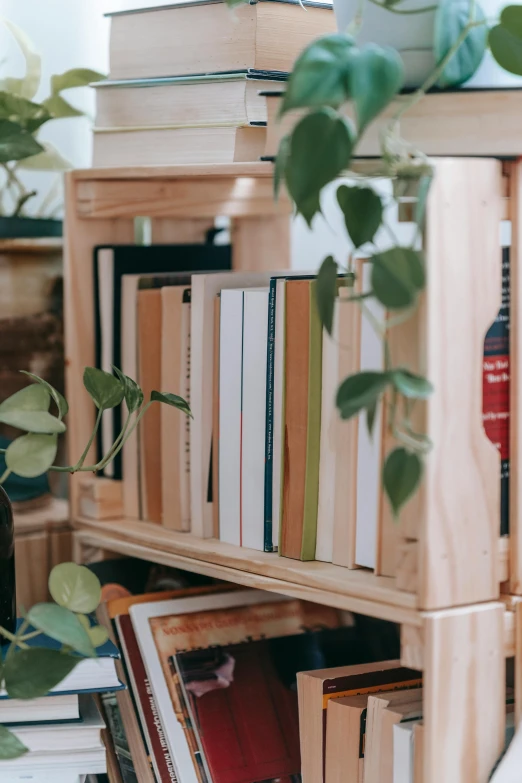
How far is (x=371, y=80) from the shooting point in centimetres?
69

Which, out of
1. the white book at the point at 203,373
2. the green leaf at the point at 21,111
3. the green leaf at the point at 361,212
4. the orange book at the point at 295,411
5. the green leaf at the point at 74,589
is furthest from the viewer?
the green leaf at the point at 21,111

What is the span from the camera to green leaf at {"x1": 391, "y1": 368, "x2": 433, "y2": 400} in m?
0.74

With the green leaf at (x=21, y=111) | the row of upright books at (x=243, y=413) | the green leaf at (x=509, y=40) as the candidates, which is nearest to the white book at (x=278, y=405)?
the row of upright books at (x=243, y=413)

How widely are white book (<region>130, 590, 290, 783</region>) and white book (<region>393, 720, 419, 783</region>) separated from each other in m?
0.26

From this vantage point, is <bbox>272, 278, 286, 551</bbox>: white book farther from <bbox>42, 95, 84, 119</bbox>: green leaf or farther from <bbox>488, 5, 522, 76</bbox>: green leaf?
<bbox>42, 95, 84, 119</bbox>: green leaf

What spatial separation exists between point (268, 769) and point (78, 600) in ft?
1.08

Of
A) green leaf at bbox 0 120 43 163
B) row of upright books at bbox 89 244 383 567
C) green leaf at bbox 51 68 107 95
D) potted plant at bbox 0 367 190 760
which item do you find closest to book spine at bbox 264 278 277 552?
row of upright books at bbox 89 244 383 567

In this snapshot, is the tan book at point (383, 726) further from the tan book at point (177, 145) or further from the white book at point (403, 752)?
the tan book at point (177, 145)

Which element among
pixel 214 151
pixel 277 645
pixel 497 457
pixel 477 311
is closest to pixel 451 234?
pixel 477 311

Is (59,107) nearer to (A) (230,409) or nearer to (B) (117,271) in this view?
(B) (117,271)

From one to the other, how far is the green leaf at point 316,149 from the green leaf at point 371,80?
24 mm

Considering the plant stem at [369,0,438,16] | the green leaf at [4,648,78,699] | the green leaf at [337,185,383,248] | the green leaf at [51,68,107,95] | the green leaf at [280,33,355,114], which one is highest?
the green leaf at [51,68,107,95]

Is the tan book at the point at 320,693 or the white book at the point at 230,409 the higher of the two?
the white book at the point at 230,409

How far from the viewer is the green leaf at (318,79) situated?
2.24ft
